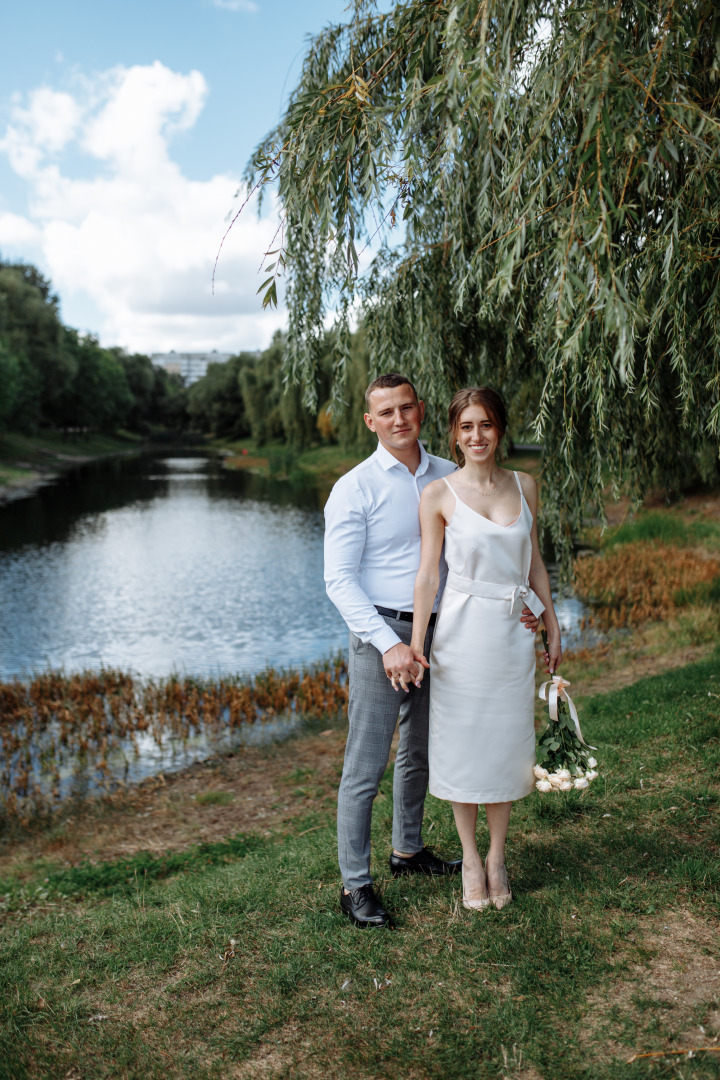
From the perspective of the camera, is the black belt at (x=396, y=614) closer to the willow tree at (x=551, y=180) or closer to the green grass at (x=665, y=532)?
the willow tree at (x=551, y=180)

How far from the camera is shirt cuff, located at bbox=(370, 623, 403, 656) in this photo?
2.73 meters

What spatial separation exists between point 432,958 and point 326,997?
0.37 m

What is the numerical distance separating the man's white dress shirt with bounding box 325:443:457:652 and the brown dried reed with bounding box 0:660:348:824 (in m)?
4.52

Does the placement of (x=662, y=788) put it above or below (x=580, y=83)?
below

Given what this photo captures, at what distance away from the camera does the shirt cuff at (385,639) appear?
→ 108 inches

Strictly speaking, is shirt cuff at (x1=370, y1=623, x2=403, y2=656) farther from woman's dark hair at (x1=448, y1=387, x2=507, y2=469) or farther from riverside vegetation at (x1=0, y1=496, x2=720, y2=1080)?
riverside vegetation at (x1=0, y1=496, x2=720, y2=1080)

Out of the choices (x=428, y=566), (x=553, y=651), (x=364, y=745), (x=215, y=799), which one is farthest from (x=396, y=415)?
(x=215, y=799)

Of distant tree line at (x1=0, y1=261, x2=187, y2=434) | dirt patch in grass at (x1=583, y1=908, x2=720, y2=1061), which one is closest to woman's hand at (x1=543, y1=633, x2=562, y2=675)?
dirt patch in grass at (x1=583, y1=908, x2=720, y2=1061)

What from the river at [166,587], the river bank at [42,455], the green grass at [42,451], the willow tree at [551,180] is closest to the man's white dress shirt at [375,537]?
the willow tree at [551,180]

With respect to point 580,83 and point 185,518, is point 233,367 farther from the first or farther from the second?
point 580,83

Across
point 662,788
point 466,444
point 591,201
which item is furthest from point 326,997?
point 591,201

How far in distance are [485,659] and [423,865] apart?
1.04m

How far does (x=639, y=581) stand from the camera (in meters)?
11.8

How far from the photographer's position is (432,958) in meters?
2.66
